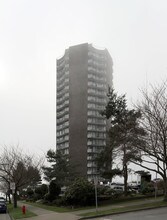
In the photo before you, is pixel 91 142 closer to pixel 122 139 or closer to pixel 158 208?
pixel 122 139

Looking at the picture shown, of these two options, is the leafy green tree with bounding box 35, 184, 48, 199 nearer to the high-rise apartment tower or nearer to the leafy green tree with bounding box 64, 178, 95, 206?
the leafy green tree with bounding box 64, 178, 95, 206

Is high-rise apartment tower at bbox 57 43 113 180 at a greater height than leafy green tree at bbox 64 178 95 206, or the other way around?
high-rise apartment tower at bbox 57 43 113 180

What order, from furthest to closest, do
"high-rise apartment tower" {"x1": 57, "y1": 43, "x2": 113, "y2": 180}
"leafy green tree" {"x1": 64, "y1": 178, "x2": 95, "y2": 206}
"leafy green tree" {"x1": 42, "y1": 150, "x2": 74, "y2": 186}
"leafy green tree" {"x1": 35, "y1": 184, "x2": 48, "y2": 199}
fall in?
"high-rise apartment tower" {"x1": 57, "y1": 43, "x2": 113, "y2": 180} → "leafy green tree" {"x1": 35, "y1": 184, "x2": 48, "y2": 199} → "leafy green tree" {"x1": 42, "y1": 150, "x2": 74, "y2": 186} → "leafy green tree" {"x1": 64, "y1": 178, "x2": 95, "y2": 206}

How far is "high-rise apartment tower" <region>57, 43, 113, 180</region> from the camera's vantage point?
9431cm

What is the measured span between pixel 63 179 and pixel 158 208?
27376mm

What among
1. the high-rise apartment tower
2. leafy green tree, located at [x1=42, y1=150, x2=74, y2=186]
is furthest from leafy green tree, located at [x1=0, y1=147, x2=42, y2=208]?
the high-rise apartment tower

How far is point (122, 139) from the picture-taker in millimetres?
31734

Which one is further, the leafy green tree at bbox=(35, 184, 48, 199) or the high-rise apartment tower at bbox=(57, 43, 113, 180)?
the high-rise apartment tower at bbox=(57, 43, 113, 180)

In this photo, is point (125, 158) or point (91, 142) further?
point (91, 142)

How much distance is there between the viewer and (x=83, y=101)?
99.2m

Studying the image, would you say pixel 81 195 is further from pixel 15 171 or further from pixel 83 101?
pixel 83 101

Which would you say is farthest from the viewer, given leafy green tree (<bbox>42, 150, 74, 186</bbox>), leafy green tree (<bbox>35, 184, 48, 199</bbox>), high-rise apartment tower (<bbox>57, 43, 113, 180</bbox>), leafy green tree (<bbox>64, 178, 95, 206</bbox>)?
high-rise apartment tower (<bbox>57, 43, 113, 180</bbox>)

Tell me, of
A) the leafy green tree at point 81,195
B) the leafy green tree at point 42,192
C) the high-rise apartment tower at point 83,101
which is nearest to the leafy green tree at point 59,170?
the leafy green tree at point 42,192

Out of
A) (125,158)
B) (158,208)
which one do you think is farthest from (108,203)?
(158,208)
